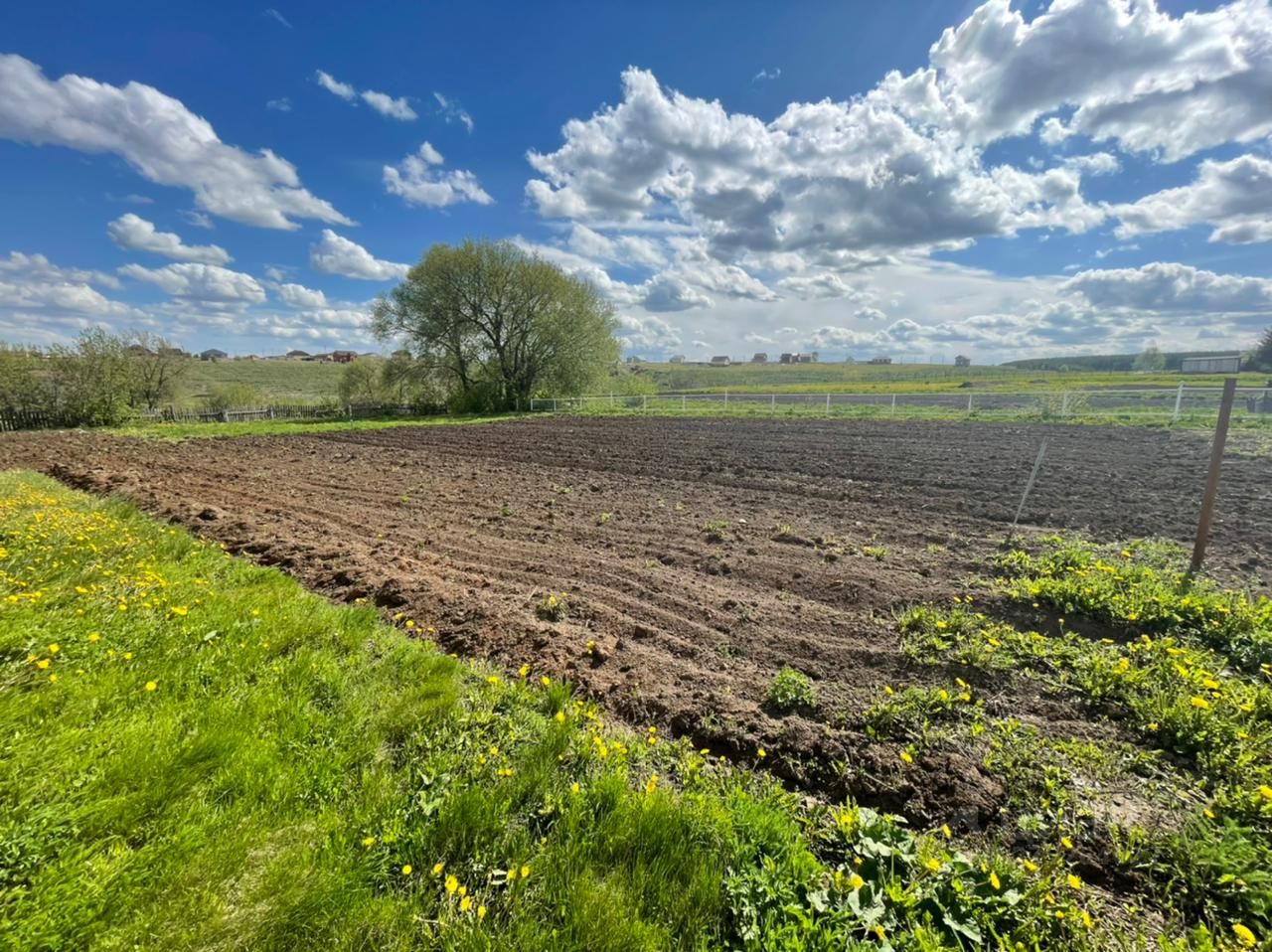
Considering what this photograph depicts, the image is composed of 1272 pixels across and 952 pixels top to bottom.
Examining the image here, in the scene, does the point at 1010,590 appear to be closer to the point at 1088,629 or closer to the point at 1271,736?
the point at 1088,629

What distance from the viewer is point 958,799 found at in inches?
101

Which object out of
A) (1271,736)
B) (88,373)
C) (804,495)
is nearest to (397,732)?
(1271,736)

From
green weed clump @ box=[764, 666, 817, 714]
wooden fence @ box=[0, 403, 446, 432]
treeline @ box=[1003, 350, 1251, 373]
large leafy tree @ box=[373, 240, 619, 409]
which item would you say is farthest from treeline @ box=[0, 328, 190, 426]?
→ treeline @ box=[1003, 350, 1251, 373]

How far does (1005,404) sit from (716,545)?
27820 mm

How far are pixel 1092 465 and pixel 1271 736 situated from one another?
10.9 meters

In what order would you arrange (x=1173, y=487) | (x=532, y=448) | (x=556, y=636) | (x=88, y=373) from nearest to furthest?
(x=556, y=636), (x=1173, y=487), (x=532, y=448), (x=88, y=373)

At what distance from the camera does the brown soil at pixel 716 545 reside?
3262 mm

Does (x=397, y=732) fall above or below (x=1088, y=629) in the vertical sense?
above

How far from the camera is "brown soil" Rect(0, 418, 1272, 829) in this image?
326 centimetres

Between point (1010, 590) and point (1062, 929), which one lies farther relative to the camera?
point (1010, 590)

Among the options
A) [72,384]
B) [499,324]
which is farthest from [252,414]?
[499,324]

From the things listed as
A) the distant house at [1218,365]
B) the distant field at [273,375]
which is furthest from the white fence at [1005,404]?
the distant field at [273,375]

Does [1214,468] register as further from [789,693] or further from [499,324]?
[499,324]

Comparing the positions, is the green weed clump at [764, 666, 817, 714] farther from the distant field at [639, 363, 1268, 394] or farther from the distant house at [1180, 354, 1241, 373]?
the distant field at [639, 363, 1268, 394]
